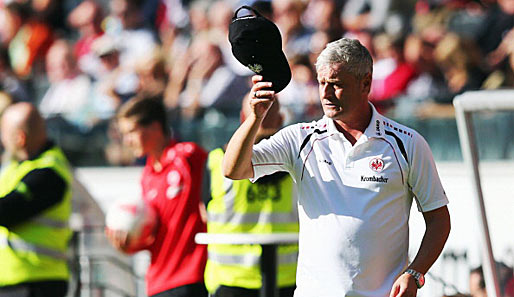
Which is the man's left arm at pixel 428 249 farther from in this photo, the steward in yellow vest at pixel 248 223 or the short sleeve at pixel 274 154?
the steward in yellow vest at pixel 248 223

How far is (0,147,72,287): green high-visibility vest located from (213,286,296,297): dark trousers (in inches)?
61.4

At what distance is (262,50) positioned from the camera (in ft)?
14.4

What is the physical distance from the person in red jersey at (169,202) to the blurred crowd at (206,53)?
10.1 ft

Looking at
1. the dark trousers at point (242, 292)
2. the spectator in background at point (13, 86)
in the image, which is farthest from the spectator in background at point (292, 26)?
the dark trousers at point (242, 292)

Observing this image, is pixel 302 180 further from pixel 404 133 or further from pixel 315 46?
pixel 315 46

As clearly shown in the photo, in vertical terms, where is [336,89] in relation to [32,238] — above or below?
above

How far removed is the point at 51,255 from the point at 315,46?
4756 mm

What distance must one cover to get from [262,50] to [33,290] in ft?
12.3

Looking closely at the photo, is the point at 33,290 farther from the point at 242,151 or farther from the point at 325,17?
the point at 325,17

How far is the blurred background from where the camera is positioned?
909 centimetres

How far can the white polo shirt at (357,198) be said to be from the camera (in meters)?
4.49

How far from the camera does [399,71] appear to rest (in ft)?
35.0

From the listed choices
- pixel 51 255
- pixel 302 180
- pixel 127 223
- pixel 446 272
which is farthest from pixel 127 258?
pixel 302 180

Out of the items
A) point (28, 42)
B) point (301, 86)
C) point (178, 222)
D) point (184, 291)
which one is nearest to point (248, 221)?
point (178, 222)
